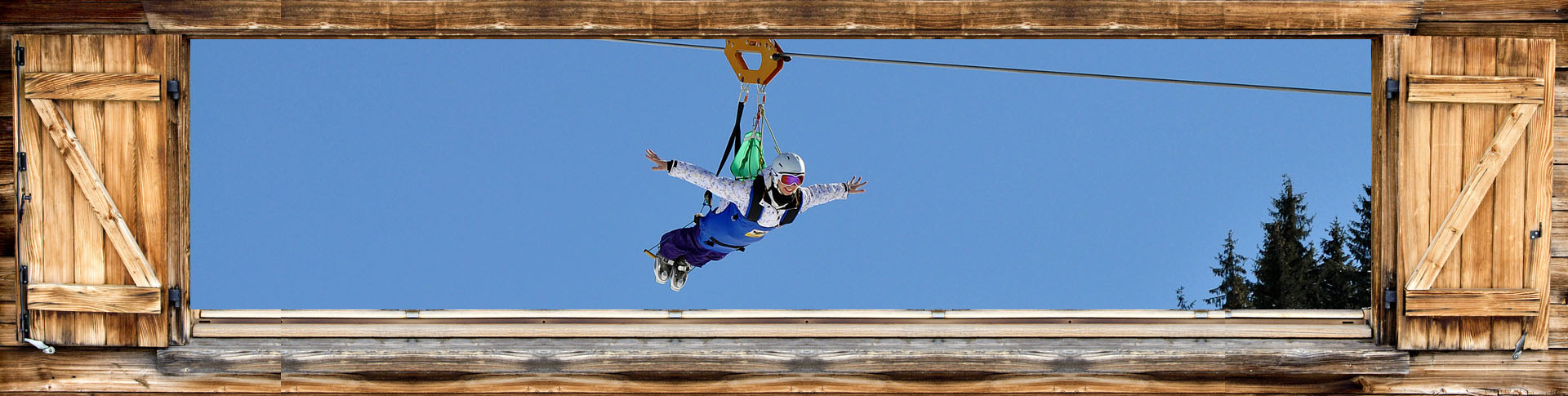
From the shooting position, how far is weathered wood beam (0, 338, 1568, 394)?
6.80 meters

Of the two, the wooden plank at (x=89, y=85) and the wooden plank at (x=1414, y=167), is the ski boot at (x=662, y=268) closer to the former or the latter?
the wooden plank at (x=89, y=85)

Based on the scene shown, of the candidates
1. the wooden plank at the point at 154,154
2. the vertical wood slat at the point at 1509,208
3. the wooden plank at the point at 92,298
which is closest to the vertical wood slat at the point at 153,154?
the wooden plank at the point at 154,154

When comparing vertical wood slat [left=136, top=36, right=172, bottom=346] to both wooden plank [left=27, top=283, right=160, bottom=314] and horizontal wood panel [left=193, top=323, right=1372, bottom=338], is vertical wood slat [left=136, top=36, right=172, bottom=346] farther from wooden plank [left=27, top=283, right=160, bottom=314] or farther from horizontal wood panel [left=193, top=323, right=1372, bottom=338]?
horizontal wood panel [left=193, top=323, right=1372, bottom=338]

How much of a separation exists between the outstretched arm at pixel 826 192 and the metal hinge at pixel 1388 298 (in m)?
2.82

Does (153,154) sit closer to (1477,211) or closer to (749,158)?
(749,158)

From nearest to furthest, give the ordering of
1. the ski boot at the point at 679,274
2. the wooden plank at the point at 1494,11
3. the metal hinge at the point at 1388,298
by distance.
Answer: the wooden plank at the point at 1494,11
the metal hinge at the point at 1388,298
the ski boot at the point at 679,274

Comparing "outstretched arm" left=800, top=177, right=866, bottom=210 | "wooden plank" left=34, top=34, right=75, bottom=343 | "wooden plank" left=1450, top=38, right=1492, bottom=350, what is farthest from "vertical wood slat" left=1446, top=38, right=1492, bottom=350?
"wooden plank" left=34, top=34, right=75, bottom=343

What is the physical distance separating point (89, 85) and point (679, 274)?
3.89 metres

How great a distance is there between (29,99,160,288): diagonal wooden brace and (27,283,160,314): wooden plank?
0.26 feet

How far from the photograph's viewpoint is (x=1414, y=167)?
6582 mm

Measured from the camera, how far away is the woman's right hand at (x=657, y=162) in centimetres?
726

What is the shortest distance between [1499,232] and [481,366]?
16.1 feet

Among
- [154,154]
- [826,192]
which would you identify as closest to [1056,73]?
[826,192]

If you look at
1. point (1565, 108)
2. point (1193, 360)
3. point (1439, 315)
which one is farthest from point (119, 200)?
point (1565, 108)
